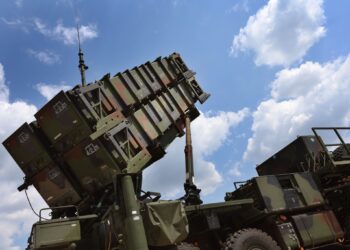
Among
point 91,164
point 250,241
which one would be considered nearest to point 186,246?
point 250,241

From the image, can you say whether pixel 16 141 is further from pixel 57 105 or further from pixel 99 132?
pixel 99 132

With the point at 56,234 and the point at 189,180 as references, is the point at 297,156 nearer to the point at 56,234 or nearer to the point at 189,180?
the point at 189,180

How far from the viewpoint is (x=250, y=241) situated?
7410 mm

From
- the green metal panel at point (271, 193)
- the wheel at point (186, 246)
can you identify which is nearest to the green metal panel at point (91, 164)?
the wheel at point (186, 246)

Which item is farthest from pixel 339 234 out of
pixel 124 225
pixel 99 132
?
pixel 99 132

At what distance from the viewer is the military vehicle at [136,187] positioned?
257 inches

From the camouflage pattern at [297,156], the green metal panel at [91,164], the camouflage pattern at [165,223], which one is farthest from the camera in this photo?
the camouflage pattern at [297,156]

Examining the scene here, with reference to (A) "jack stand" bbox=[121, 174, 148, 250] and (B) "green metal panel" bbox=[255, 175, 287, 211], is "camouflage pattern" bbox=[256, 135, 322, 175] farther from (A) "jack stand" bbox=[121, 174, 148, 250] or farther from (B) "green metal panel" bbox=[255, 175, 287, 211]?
(A) "jack stand" bbox=[121, 174, 148, 250]

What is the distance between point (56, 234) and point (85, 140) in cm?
185

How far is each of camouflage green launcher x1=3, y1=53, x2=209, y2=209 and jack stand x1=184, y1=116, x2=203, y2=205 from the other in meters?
1.38

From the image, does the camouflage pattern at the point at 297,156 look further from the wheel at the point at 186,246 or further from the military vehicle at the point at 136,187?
the wheel at the point at 186,246

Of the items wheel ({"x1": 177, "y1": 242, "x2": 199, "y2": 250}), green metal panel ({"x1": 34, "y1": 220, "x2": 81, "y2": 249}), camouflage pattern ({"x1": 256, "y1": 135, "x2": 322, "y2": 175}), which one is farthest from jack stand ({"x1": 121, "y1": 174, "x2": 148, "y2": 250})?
camouflage pattern ({"x1": 256, "y1": 135, "x2": 322, "y2": 175})

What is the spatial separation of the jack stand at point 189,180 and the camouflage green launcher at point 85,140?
138 cm

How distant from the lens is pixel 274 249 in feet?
24.7
